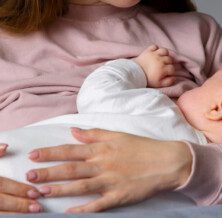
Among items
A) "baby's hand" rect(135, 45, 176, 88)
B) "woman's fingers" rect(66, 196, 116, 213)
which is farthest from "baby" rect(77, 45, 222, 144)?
"woman's fingers" rect(66, 196, 116, 213)

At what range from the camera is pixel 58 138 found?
1.03m

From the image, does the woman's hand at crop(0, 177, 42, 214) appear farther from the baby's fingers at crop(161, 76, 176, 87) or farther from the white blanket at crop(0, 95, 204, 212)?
the baby's fingers at crop(161, 76, 176, 87)

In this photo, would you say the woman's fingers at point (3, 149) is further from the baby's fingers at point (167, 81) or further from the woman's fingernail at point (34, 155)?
the baby's fingers at point (167, 81)

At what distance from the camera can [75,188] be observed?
0.94m

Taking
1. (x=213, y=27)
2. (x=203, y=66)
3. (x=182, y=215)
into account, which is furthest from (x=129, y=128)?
(x=213, y=27)

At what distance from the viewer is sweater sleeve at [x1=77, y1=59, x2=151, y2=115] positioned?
3.70 feet

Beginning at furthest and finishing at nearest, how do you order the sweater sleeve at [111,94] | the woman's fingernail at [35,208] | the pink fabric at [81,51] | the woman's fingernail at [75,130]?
the pink fabric at [81,51]
the sweater sleeve at [111,94]
the woman's fingernail at [75,130]
the woman's fingernail at [35,208]

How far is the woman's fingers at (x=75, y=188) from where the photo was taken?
931mm

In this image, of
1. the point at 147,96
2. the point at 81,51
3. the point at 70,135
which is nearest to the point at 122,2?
the point at 81,51

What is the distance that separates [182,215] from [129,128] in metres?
0.28

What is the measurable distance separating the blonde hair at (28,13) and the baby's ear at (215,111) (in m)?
0.45

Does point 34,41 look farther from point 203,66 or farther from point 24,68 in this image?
point 203,66

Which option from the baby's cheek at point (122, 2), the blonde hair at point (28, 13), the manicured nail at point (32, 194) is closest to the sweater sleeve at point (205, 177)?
the manicured nail at point (32, 194)

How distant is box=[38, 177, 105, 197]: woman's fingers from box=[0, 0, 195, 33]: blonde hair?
1.71ft
